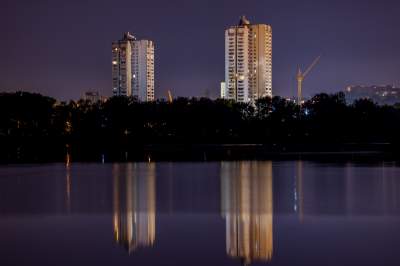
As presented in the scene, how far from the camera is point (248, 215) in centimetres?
1800

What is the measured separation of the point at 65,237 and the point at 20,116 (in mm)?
74727

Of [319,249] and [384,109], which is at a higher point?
[384,109]

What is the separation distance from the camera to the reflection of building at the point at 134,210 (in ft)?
48.8

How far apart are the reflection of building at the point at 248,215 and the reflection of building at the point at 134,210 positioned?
6.08 ft

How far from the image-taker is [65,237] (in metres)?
15.1

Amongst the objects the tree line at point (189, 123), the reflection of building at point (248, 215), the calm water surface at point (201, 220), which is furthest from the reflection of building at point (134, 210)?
the tree line at point (189, 123)

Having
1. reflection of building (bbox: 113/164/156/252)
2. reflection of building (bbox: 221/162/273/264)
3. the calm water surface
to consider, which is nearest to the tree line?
reflection of building (bbox: 113/164/156/252)

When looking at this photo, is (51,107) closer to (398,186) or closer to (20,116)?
(20,116)

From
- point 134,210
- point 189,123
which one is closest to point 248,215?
point 134,210

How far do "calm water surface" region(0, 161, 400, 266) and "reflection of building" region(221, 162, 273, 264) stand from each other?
Answer: 0.08 feet

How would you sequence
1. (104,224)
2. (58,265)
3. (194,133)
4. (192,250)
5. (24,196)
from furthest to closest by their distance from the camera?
(194,133) → (24,196) → (104,224) → (192,250) → (58,265)

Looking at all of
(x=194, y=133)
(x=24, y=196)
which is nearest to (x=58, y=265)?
(x=24, y=196)

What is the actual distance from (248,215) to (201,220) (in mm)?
1431

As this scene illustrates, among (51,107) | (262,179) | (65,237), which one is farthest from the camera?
(51,107)
